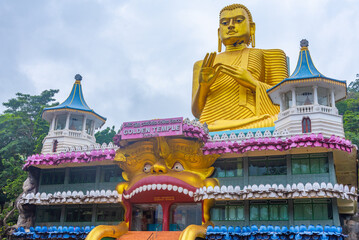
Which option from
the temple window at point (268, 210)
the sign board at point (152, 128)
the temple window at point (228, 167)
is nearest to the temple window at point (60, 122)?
the sign board at point (152, 128)

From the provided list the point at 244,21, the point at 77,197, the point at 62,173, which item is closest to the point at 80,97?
the point at 62,173

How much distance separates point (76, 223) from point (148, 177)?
622 centimetres

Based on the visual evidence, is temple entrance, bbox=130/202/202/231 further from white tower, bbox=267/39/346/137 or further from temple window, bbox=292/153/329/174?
white tower, bbox=267/39/346/137

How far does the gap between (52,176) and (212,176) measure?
10837mm

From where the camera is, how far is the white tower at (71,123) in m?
27.2

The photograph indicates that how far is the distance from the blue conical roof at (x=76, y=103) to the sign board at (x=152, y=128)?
22.7ft

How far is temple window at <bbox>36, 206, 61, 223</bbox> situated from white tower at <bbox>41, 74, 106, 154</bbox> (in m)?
3.79

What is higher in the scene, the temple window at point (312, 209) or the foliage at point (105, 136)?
the foliage at point (105, 136)

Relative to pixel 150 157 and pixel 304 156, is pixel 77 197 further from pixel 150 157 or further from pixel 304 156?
pixel 304 156

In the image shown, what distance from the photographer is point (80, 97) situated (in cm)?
2886

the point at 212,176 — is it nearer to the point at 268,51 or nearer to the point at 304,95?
the point at 304,95

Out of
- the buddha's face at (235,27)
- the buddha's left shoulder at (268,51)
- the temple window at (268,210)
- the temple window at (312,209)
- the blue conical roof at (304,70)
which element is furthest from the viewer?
the buddha's face at (235,27)

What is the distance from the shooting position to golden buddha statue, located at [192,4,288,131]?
88.4 ft

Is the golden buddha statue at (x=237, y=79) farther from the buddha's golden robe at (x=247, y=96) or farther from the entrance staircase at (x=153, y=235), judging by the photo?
the entrance staircase at (x=153, y=235)
